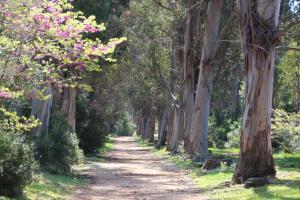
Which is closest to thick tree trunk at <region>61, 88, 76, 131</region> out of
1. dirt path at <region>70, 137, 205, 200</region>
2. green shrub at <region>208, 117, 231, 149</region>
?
dirt path at <region>70, 137, 205, 200</region>

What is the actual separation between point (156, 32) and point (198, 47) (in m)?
6.62

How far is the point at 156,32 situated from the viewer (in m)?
36.5

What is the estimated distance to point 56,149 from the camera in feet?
61.9

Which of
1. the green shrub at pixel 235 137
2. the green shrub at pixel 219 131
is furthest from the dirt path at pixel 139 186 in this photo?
the green shrub at pixel 219 131

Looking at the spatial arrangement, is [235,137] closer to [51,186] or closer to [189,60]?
[189,60]

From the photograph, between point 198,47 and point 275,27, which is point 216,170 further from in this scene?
point 198,47

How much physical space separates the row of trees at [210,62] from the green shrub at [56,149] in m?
6.94

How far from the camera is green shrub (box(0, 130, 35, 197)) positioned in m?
10.6

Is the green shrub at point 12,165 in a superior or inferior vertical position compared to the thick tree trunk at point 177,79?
inferior

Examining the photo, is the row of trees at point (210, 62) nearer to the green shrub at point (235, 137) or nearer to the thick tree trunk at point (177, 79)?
the thick tree trunk at point (177, 79)

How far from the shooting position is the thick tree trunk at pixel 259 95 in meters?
14.1

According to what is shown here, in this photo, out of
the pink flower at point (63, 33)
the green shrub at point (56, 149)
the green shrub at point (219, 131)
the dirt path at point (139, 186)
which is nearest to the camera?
the pink flower at point (63, 33)

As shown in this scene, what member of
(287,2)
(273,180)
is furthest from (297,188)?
(287,2)

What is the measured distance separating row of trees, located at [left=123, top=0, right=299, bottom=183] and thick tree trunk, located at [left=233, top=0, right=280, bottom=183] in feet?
0.09
